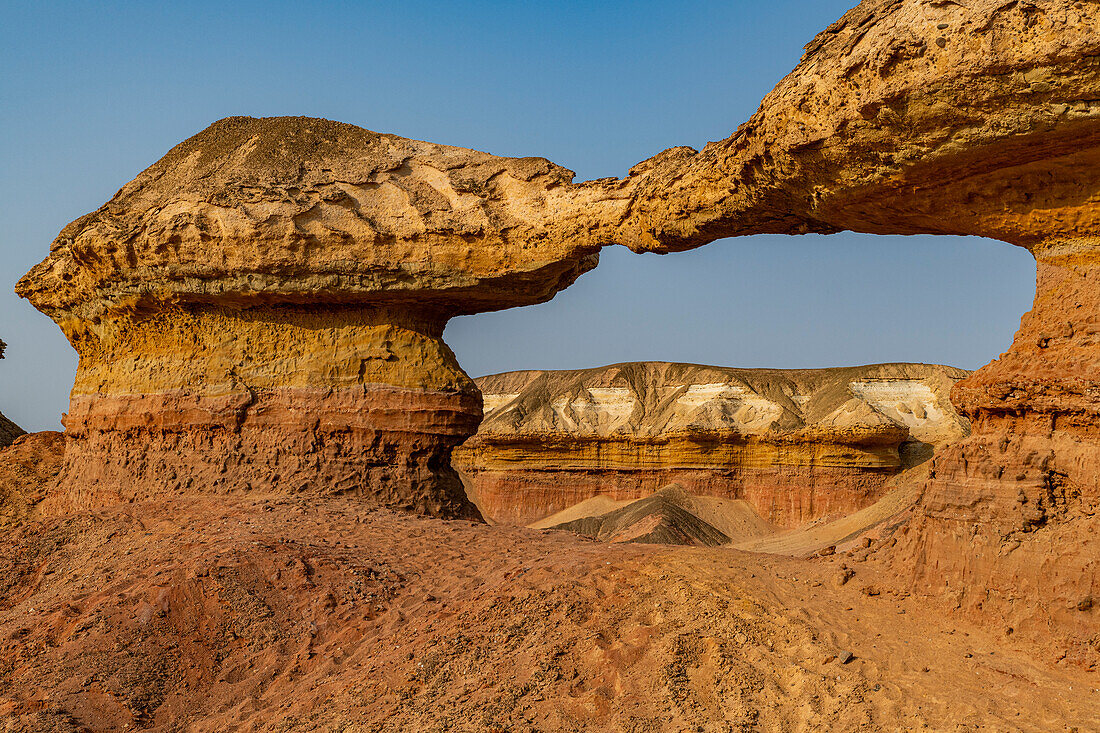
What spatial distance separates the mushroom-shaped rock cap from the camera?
9.43m

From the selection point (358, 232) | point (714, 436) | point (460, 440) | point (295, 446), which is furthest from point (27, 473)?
point (714, 436)

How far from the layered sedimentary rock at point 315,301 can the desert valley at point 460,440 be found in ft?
0.14

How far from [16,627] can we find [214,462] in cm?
329

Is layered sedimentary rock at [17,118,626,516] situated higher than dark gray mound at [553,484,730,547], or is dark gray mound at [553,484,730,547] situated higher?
layered sedimentary rock at [17,118,626,516]

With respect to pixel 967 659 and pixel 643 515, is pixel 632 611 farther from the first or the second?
pixel 643 515

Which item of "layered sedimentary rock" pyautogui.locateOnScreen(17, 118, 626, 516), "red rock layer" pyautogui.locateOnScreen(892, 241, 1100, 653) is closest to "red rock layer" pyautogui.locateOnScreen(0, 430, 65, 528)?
"layered sedimentary rock" pyautogui.locateOnScreen(17, 118, 626, 516)

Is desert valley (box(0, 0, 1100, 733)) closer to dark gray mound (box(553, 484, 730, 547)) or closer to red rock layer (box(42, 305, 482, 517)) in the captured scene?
red rock layer (box(42, 305, 482, 517))

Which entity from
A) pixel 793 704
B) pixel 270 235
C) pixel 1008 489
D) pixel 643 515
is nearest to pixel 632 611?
pixel 793 704

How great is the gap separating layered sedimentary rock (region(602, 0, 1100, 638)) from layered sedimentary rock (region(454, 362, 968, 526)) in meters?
18.0

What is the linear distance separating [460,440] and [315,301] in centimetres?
240

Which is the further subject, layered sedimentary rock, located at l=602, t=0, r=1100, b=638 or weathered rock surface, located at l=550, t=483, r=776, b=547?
weathered rock surface, located at l=550, t=483, r=776, b=547

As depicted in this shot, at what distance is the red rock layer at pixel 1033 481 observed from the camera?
4.82m

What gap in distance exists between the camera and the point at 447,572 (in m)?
7.12

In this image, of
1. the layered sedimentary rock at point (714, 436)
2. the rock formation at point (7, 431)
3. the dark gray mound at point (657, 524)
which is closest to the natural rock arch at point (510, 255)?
the rock formation at point (7, 431)
